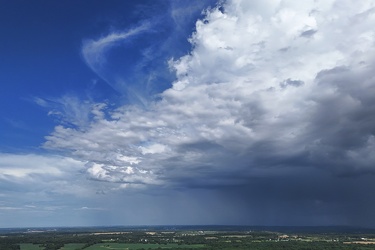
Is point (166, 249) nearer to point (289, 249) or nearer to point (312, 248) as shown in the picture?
point (289, 249)

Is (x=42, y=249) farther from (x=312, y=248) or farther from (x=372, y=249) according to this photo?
(x=372, y=249)

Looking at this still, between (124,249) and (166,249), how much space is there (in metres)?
19.1

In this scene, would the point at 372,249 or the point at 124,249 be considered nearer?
the point at 372,249

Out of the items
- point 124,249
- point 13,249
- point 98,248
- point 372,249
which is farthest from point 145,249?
point 372,249

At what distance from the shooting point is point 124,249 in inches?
6501

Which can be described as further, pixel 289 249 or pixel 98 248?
pixel 98 248

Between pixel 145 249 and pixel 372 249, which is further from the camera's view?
pixel 145 249

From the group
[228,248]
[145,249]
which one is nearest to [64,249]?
[145,249]

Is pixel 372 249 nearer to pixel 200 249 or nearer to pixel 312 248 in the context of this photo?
pixel 312 248

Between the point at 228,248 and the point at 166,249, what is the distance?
27115 millimetres

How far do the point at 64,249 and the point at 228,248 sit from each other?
72.9 meters

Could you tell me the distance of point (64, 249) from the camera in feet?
552

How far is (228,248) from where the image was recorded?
16462cm

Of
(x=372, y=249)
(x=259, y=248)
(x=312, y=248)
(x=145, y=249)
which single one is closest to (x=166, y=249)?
(x=145, y=249)
